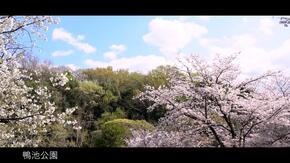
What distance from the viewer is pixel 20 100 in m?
4.27

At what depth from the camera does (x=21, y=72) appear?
166 inches

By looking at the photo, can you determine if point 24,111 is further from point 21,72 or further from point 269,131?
point 269,131

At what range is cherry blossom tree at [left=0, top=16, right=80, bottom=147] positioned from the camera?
13.2 ft

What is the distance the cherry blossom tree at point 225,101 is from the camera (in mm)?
3605

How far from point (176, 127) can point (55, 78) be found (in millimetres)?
1201
